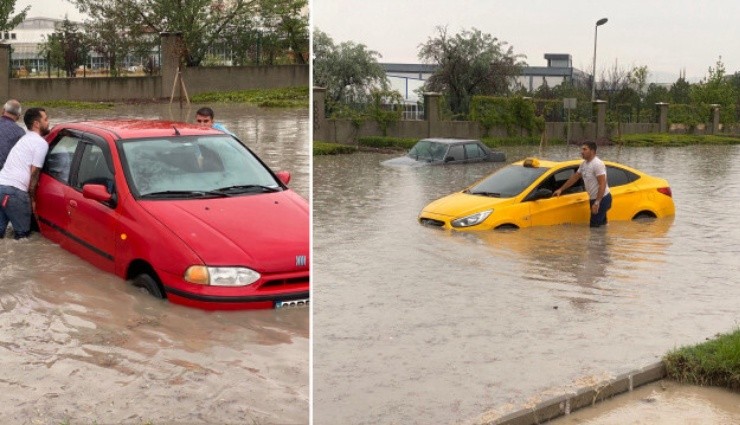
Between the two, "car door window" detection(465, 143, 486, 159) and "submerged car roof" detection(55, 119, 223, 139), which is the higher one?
"submerged car roof" detection(55, 119, 223, 139)

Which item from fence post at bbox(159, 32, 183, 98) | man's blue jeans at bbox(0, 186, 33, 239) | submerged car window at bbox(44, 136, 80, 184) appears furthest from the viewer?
fence post at bbox(159, 32, 183, 98)

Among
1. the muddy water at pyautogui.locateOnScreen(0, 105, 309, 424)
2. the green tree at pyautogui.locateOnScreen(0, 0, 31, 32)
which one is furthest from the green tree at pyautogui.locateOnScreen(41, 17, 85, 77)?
the muddy water at pyautogui.locateOnScreen(0, 105, 309, 424)

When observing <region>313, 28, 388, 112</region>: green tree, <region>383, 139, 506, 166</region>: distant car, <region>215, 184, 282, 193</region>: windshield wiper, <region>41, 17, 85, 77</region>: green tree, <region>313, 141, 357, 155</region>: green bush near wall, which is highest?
<region>41, 17, 85, 77</region>: green tree

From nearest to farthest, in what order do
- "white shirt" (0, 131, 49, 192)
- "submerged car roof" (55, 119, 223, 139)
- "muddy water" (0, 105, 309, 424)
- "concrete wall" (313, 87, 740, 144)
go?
"muddy water" (0, 105, 309, 424), "submerged car roof" (55, 119, 223, 139), "white shirt" (0, 131, 49, 192), "concrete wall" (313, 87, 740, 144)

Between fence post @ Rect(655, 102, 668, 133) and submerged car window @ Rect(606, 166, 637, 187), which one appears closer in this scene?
submerged car window @ Rect(606, 166, 637, 187)

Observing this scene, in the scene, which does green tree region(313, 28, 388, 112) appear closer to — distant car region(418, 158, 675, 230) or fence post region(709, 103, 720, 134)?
distant car region(418, 158, 675, 230)

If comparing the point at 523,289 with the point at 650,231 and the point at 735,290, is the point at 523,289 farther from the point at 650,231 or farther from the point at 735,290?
the point at 650,231

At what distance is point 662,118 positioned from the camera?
1190cm

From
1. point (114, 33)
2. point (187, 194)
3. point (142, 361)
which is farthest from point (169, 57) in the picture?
point (142, 361)

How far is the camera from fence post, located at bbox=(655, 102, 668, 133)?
38.2 ft

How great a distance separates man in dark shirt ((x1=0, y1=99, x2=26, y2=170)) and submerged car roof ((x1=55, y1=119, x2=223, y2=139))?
1.36m

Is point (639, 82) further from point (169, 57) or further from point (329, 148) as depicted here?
point (169, 57)

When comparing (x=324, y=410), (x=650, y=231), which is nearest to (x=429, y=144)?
(x=650, y=231)

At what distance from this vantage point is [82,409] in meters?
3.61
